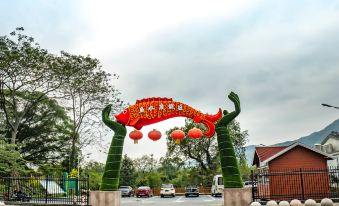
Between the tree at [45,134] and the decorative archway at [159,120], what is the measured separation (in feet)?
103

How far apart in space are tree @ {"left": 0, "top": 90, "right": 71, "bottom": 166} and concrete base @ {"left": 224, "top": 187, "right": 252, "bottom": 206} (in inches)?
1362

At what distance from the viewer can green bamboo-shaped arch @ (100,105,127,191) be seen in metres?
19.1

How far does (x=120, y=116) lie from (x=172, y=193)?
76.6 feet

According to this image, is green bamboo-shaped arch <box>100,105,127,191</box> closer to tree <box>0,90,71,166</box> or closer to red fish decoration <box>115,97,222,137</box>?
red fish decoration <box>115,97,222,137</box>

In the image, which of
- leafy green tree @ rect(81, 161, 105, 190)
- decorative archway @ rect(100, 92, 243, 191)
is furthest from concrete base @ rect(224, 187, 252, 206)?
leafy green tree @ rect(81, 161, 105, 190)

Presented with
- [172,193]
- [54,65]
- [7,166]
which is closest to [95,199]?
[7,166]

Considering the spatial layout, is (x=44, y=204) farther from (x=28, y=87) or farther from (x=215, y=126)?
(x=28, y=87)

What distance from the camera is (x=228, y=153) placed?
18.8m

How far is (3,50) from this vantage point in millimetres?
34375

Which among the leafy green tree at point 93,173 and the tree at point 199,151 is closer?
the leafy green tree at point 93,173

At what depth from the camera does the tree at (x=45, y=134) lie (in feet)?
161

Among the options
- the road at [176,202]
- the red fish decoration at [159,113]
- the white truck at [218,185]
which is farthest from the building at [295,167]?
the red fish decoration at [159,113]

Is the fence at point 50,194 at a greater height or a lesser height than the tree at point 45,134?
lesser

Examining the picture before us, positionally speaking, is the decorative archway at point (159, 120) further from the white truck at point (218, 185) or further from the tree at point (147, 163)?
the tree at point (147, 163)
